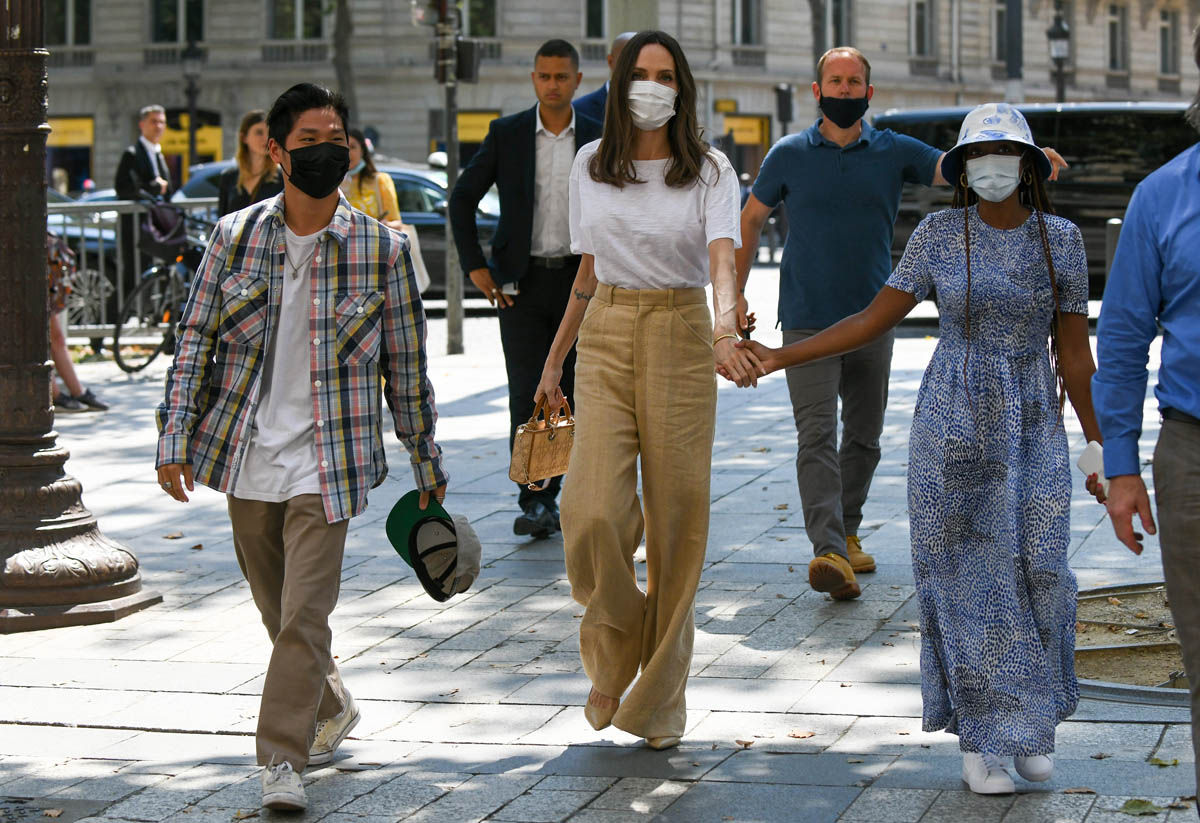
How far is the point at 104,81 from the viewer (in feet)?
163

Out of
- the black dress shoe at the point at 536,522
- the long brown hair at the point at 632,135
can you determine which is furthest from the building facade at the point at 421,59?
the long brown hair at the point at 632,135

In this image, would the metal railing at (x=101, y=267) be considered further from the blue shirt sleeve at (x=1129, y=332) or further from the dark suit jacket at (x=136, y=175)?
the blue shirt sleeve at (x=1129, y=332)

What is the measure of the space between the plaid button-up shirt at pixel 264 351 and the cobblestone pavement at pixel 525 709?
32.7 inches

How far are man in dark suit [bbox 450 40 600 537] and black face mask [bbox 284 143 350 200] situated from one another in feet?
10.0

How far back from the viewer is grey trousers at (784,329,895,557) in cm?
697

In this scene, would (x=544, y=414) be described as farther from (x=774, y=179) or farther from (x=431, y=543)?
(x=774, y=179)

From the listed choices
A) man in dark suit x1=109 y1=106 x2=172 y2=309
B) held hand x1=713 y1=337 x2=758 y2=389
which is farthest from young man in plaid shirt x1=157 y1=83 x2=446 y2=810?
man in dark suit x1=109 y1=106 x2=172 y2=309

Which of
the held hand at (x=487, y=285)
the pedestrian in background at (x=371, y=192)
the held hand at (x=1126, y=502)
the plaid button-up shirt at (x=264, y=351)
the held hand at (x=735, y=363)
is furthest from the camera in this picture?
the pedestrian in background at (x=371, y=192)

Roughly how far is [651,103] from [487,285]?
2.83 metres

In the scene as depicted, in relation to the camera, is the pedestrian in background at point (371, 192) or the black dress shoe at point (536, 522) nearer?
the black dress shoe at point (536, 522)

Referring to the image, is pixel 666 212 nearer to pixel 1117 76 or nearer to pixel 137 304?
pixel 137 304

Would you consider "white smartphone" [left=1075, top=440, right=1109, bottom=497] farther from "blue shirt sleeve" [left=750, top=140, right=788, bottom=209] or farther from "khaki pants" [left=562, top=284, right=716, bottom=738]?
"blue shirt sleeve" [left=750, top=140, right=788, bottom=209]

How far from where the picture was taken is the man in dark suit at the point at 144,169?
52.8 ft

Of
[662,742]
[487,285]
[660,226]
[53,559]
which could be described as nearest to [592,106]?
[487,285]
